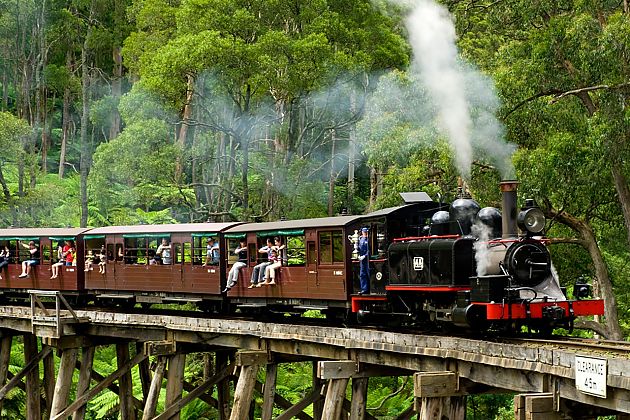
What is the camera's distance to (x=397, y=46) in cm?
3344

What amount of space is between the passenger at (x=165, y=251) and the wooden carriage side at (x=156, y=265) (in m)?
0.02

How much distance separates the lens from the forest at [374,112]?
2188 cm

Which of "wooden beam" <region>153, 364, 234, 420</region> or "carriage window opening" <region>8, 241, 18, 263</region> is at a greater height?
"carriage window opening" <region>8, 241, 18, 263</region>

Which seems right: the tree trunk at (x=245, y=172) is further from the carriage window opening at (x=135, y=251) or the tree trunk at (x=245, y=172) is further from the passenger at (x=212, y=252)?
the passenger at (x=212, y=252)

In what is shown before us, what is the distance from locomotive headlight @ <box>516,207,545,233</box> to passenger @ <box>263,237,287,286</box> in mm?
5628

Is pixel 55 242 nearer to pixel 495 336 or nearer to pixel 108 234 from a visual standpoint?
pixel 108 234

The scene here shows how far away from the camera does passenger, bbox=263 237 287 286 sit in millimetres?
19506

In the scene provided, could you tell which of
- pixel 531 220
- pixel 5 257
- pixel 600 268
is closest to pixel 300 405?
pixel 531 220

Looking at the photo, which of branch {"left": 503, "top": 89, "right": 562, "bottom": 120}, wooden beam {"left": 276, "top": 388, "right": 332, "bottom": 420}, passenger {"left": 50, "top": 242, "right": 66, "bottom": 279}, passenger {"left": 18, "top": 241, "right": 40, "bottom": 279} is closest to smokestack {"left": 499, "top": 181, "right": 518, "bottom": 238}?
wooden beam {"left": 276, "top": 388, "right": 332, "bottom": 420}

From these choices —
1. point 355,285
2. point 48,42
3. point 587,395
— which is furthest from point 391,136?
point 48,42

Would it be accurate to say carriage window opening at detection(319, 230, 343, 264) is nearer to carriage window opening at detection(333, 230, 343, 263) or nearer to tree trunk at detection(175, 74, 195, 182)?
carriage window opening at detection(333, 230, 343, 263)

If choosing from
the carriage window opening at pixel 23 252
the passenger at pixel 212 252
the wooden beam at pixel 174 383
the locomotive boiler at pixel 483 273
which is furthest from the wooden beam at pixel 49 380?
the locomotive boiler at pixel 483 273

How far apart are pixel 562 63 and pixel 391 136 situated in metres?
5.53

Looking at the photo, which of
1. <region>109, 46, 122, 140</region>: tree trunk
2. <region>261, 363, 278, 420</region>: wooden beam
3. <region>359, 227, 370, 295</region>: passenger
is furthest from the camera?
<region>109, 46, 122, 140</region>: tree trunk
